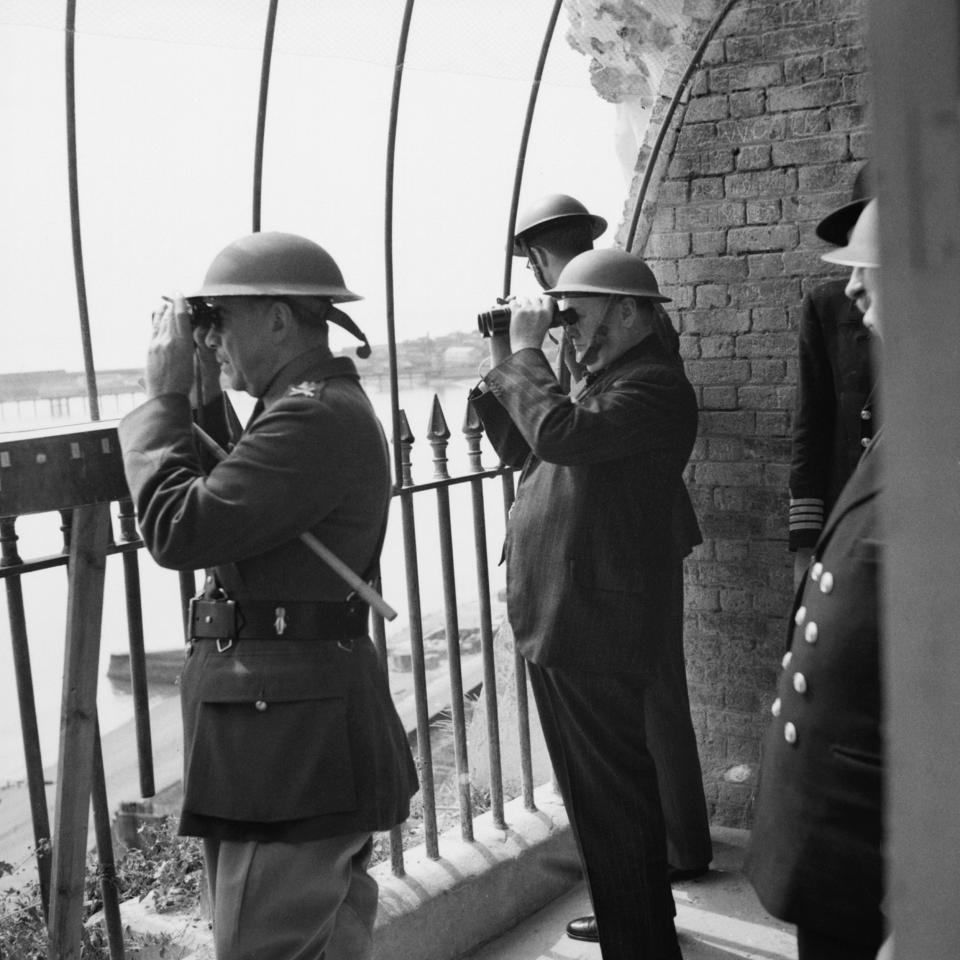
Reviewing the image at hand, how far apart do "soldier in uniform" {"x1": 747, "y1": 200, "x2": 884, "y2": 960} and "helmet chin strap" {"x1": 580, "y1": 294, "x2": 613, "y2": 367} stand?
1.32 meters

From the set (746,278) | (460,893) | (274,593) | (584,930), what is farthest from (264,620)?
(746,278)

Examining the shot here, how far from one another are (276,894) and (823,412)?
221 centimetres

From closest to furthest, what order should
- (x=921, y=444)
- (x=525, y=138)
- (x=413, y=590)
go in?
1. (x=921, y=444)
2. (x=413, y=590)
3. (x=525, y=138)

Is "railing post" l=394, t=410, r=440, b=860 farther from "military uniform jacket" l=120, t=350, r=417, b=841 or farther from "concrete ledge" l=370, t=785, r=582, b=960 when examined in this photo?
"military uniform jacket" l=120, t=350, r=417, b=841

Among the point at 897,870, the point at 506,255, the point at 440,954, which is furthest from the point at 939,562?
the point at 506,255

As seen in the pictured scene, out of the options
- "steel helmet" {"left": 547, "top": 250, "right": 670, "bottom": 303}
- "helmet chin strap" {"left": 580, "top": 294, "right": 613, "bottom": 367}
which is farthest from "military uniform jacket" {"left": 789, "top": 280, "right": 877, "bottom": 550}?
"helmet chin strap" {"left": 580, "top": 294, "right": 613, "bottom": 367}

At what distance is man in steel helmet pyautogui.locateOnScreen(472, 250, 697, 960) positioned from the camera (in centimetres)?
326

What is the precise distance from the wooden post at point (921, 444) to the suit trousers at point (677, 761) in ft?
9.85

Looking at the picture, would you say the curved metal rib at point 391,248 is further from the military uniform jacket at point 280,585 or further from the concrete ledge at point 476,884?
the concrete ledge at point 476,884

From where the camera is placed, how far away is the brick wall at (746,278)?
13.1 feet

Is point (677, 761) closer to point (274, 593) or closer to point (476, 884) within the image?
point (476, 884)

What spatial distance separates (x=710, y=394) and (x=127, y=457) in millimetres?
2457

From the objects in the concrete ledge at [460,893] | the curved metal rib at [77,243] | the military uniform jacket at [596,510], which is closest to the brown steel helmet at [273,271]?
the curved metal rib at [77,243]

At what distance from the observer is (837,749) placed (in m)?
1.93
